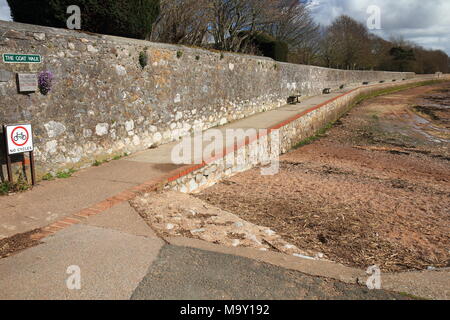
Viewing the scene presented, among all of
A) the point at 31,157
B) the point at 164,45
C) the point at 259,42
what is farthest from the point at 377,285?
the point at 259,42

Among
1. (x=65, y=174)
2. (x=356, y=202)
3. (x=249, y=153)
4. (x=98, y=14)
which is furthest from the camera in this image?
(x=249, y=153)

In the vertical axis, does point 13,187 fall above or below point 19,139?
below

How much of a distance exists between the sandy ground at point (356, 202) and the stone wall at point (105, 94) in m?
1.92

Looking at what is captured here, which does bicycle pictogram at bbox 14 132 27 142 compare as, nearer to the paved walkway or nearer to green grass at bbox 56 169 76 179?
the paved walkway

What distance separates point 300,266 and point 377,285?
2.07 feet

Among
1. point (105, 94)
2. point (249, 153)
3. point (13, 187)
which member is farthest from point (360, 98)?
point (13, 187)

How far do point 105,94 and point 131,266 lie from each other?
3894 mm

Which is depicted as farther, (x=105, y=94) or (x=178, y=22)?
(x=178, y=22)

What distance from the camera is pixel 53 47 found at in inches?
199

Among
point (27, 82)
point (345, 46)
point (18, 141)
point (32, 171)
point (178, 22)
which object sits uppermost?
point (345, 46)

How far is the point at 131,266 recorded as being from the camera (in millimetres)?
2889

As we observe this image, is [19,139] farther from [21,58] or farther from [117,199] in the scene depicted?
[117,199]

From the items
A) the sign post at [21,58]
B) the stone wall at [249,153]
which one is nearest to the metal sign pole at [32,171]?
the sign post at [21,58]
